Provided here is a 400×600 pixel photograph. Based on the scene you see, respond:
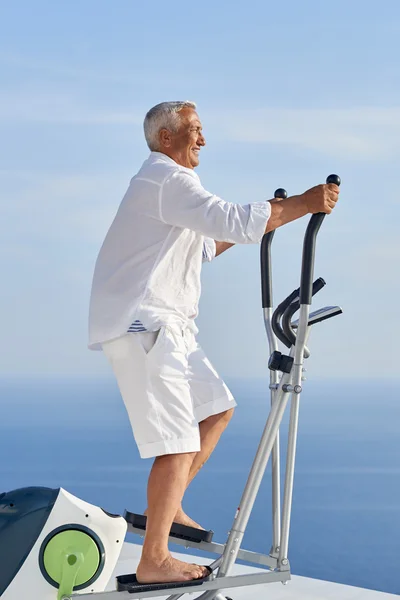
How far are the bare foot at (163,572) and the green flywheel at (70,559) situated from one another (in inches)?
7.7

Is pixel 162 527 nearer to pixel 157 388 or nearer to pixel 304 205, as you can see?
pixel 157 388

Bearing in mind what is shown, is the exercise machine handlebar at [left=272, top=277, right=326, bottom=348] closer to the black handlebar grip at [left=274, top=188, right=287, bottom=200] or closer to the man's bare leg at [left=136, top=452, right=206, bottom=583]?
the black handlebar grip at [left=274, top=188, right=287, bottom=200]

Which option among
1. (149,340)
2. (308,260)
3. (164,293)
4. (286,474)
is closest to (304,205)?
(308,260)

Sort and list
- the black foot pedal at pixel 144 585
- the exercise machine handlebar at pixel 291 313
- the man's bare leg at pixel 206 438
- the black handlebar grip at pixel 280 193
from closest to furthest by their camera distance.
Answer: the black foot pedal at pixel 144 585 → the exercise machine handlebar at pixel 291 313 → the man's bare leg at pixel 206 438 → the black handlebar grip at pixel 280 193

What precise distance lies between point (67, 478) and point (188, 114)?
12303mm

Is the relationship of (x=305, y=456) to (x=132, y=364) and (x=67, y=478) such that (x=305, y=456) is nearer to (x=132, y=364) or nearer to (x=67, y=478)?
(x=67, y=478)

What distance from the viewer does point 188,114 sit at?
115 inches

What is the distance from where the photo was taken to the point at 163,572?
267 centimetres

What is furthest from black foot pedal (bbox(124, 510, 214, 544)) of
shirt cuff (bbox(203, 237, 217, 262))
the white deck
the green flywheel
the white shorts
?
the white deck

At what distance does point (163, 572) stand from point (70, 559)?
0.97ft

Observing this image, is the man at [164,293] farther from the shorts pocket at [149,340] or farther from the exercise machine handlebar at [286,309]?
the exercise machine handlebar at [286,309]

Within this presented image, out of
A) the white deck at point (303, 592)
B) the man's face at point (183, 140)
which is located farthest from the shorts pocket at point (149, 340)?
the white deck at point (303, 592)

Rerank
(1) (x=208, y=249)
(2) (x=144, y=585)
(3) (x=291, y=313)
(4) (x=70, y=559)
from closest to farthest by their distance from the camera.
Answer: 1. (2) (x=144, y=585)
2. (4) (x=70, y=559)
3. (3) (x=291, y=313)
4. (1) (x=208, y=249)

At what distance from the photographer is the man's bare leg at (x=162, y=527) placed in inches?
105
